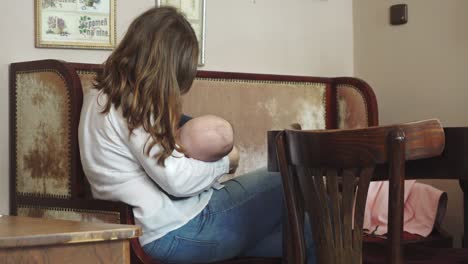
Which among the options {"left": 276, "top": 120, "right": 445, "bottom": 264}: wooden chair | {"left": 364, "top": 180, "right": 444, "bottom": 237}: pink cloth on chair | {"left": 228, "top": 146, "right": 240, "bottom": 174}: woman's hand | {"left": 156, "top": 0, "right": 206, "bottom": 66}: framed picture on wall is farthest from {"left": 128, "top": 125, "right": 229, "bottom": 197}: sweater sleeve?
{"left": 156, "top": 0, "right": 206, "bottom": 66}: framed picture on wall

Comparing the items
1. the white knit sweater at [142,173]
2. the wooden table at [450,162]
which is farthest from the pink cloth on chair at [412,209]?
the wooden table at [450,162]

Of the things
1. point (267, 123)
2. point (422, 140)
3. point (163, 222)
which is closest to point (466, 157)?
point (422, 140)

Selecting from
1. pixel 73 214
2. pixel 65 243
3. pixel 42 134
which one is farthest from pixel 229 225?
pixel 65 243

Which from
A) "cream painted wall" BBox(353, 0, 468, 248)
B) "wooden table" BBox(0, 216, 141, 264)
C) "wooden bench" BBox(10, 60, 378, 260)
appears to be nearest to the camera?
"wooden table" BBox(0, 216, 141, 264)

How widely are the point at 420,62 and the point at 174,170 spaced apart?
1.87 meters

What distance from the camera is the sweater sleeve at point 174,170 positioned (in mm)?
2061

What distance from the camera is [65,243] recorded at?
109 centimetres

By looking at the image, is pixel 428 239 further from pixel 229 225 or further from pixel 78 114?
pixel 78 114

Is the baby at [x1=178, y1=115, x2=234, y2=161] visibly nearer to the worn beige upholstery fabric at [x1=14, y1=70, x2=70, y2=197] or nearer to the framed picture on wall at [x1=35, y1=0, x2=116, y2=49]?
the worn beige upholstery fabric at [x1=14, y1=70, x2=70, y2=197]

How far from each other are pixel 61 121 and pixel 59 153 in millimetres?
112

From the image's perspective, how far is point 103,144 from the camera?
2.14 metres

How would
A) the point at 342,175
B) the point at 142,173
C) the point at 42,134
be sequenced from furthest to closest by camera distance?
the point at 42,134 → the point at 142,173 → the point at 342,175

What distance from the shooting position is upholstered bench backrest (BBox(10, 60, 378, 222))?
2.52m

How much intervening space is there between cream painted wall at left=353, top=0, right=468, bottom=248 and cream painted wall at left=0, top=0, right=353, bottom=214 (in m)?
0.11
